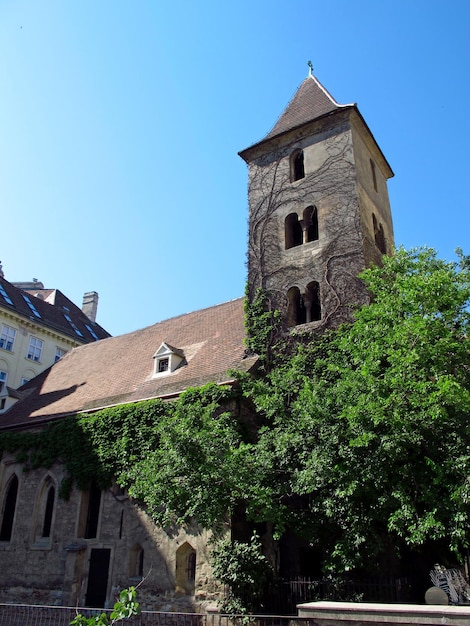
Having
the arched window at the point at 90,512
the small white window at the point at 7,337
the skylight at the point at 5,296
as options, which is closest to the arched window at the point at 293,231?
the arched window at the point at 90,512

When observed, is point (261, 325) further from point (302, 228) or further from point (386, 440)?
point (386, 440)

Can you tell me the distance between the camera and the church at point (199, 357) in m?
16.6

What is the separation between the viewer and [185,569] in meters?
15.5

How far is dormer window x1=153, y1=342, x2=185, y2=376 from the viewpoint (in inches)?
813

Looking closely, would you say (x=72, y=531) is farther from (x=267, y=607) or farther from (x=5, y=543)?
(x=267, y=607)

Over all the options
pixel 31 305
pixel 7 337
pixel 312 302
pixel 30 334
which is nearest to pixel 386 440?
pixel 312 302

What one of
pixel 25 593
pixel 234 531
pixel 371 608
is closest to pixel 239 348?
pixel 234 531

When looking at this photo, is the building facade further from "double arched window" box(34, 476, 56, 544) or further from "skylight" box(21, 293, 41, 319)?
"double arched window" box(34, 476, 56, 544)

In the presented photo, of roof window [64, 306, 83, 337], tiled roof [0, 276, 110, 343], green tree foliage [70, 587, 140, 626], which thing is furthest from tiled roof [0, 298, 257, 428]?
green tree foliage [70, 587, 140, 626]

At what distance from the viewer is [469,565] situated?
571 inches

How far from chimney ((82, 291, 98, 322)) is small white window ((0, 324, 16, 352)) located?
10.8 m

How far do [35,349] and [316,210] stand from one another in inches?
887

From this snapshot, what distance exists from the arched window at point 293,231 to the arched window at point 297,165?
1.94 meters

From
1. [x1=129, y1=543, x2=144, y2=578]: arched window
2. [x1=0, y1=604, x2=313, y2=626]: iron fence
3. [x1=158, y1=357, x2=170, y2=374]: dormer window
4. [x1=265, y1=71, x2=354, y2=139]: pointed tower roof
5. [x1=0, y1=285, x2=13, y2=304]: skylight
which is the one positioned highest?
[x1=265, y1=71, x2=354, y2=139]: pointed tower roof
